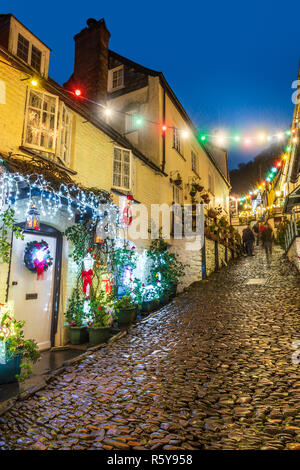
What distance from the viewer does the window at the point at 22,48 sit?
692cm

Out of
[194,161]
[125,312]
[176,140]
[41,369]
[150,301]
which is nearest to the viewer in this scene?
[41,369]

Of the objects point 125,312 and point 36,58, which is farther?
point 125,312

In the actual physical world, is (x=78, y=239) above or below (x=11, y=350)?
above

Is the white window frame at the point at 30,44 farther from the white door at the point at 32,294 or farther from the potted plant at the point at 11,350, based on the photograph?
the potted plant at the point at 11,350

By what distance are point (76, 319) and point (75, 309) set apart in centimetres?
29

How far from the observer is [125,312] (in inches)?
305

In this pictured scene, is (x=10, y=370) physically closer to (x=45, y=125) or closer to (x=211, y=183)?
(x=45, y=125)

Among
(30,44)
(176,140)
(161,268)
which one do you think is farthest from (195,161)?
(30,44)

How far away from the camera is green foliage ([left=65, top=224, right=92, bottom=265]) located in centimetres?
718

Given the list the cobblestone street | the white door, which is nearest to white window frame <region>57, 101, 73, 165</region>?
the white door

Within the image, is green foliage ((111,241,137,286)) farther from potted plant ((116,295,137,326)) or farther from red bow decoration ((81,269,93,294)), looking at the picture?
red bow decoration ((81,269,93,294))

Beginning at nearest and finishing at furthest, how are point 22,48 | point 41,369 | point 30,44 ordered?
point 41,369 → point 22,48 → point 30,44

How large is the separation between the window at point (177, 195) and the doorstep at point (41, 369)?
31.3 feet

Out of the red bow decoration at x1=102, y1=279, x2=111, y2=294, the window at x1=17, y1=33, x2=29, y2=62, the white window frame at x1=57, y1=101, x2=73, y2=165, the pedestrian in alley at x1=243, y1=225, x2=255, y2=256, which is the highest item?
the window at x1=17, y1=33, x2=29, y2=62
